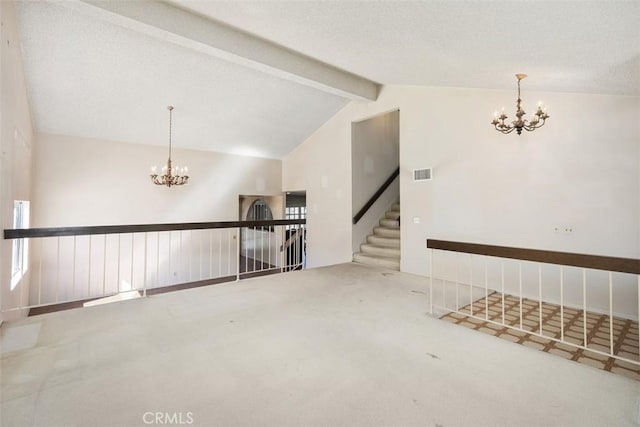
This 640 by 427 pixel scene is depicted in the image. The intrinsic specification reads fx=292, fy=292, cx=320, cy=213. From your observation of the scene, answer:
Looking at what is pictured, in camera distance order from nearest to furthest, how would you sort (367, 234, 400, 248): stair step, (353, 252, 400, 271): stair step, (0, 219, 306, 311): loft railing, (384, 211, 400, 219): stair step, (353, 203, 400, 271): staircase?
1. (0, 219, 306, 311): loft railing
2. (353, 252, 400, 271): stair step
3. (353, 203, 400, 271): staircase
4. (367, 234, 400, 248): stair step
5. (384, 211, 400, 219): stair step

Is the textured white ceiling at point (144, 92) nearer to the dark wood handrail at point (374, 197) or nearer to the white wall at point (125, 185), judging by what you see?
the white wall at point (125, 185)

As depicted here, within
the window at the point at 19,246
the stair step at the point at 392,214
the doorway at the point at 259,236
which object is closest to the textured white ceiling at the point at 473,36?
the stair step at the point at 392,214

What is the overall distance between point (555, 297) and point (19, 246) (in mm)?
7225

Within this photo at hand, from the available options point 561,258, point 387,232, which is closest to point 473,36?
point 561,258

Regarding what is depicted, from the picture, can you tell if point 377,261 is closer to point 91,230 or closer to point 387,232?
point 387,232

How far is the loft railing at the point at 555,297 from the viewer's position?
8.03 ft

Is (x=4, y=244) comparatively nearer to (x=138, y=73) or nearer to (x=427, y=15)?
(x=138, y=73)

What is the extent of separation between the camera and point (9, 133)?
319cm

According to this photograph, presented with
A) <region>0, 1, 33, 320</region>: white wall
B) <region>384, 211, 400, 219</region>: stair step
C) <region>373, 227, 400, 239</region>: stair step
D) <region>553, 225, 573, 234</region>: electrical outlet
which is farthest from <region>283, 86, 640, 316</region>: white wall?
<region>0, 1, 33, 320</region>: white wall

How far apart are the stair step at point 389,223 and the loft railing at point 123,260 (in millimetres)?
1904

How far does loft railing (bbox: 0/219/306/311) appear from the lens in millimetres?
4535

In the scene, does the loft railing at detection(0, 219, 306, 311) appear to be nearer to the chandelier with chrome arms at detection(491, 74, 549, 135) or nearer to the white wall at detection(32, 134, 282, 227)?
the white wall at detection(32, 134, 282, 227)

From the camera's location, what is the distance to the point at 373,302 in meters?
3.70

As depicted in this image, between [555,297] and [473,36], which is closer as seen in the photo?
[473,36]
